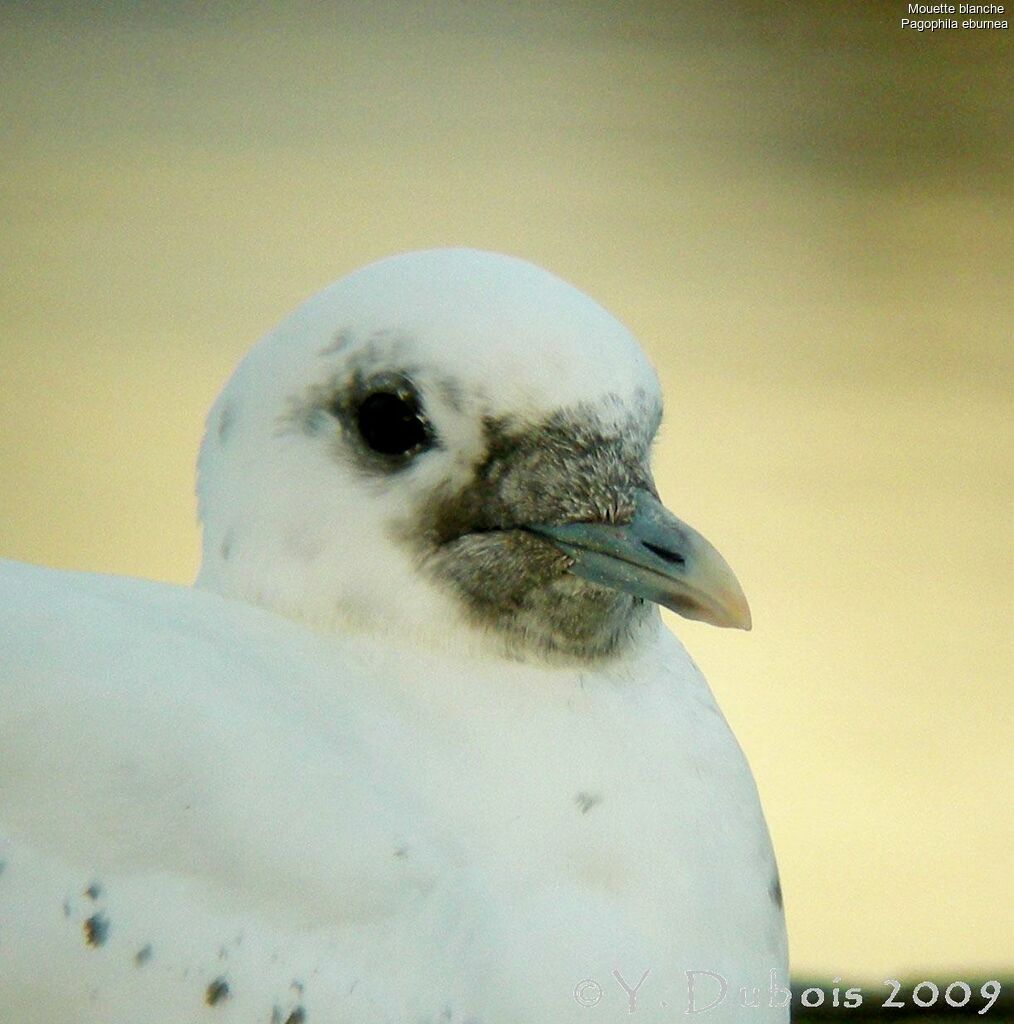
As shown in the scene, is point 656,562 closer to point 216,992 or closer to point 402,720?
point 402,720

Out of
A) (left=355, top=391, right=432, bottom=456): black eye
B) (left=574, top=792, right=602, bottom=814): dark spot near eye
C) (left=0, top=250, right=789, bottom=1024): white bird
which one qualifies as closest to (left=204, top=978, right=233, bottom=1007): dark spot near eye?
(left=0, top=250, right=789, bottom=1024): white bird

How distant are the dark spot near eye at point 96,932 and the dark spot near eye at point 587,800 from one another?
260 millimetres

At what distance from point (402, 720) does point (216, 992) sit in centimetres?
19

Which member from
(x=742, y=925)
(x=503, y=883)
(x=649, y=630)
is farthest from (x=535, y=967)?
(x=649, y=630)

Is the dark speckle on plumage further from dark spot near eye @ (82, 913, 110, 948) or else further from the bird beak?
dark spot near eye @ (82, 913, 110, 948)

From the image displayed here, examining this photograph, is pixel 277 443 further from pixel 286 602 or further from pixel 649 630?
pixel 649 630

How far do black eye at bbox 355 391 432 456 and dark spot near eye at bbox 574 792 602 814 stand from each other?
22 cm

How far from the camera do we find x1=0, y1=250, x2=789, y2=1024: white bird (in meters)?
0.81

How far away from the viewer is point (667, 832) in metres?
0.90

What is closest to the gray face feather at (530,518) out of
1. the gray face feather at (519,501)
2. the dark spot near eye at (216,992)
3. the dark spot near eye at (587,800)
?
the gray face feather at (519,501)

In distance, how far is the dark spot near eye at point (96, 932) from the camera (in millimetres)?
800

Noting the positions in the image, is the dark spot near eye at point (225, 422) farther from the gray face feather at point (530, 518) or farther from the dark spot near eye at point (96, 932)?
the dark spot near eye at point (96, 932)

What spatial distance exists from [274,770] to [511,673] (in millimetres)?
166

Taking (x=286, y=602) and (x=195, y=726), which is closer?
(x=195, y=726)
